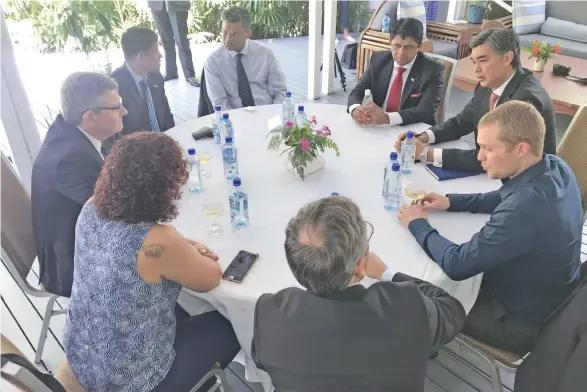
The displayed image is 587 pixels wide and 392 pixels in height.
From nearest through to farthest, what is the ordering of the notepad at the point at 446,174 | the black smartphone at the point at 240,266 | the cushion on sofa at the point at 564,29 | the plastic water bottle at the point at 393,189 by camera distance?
the black smartphone at the point at 240,266 < the plastic water bottle at the point at 393,189 < the notepad at the point at 446,174 < the cushion on sofa at the point at 564,29

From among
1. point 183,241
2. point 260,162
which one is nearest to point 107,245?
point 183,241

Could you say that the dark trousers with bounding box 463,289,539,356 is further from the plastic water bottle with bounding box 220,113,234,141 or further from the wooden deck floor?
the plastic water bottle with bounding box 220,113,234,141

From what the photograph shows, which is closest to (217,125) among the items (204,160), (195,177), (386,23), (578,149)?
(204,160)

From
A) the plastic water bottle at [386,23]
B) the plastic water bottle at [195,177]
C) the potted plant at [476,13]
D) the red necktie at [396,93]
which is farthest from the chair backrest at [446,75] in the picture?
the potted plant at [476,13]

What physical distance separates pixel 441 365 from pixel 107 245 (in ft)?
5.10

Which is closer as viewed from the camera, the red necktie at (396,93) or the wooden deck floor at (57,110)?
the wooden deck floor at (57,110)

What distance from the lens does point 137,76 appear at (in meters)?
2.80

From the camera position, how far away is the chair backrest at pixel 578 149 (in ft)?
7.14

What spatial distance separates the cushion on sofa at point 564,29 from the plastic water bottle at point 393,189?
520 cm

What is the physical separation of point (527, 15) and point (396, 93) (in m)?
4.16

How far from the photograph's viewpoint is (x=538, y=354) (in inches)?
56.5

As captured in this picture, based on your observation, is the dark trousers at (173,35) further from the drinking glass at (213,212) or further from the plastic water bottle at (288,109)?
the drinking glass at (213,212)

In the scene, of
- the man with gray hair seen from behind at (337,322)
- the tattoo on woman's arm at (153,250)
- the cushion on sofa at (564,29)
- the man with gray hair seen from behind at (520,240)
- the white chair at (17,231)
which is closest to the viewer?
the man with gray hair seen from behind at (337,322)

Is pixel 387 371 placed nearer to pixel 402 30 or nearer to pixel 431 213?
pixel 431 213
